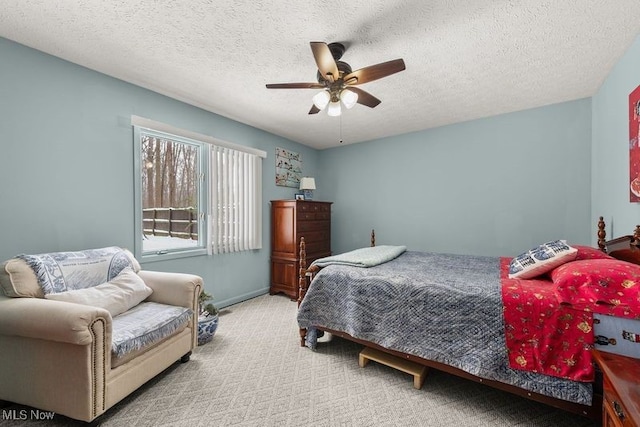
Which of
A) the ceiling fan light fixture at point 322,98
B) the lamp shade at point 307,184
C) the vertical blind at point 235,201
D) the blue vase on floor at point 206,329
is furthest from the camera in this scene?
the lamp shade at point 307,184

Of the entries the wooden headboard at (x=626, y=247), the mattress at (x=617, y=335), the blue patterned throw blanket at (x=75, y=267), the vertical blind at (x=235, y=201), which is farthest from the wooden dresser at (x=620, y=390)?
the vertical blind at (x=235, y=201)

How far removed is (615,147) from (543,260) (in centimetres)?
145

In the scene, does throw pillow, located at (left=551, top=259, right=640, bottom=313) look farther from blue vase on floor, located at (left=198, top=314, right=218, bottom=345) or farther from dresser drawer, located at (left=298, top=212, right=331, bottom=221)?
dresser drawer, located at (left=298, top=212, right=331, bottom=221)

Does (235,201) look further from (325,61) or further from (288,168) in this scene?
(325,61)

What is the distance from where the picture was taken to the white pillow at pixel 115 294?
1765mm

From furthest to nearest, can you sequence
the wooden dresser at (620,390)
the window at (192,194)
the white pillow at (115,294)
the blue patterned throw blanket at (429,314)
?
the window at (192,194) < the white pillow at (115,294) < the blue patterned throw blanket at (429,314) < the wooden dresser at (620,390)

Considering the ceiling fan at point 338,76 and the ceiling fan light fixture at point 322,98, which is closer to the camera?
the ceiling fan at point 338,76

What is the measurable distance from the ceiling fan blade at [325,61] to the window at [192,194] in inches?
75.4

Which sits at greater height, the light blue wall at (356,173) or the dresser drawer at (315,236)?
the light blue wall at (356,173)

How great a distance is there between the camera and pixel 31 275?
5.74 feet

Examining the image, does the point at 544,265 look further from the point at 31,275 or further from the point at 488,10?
the point at 31,275

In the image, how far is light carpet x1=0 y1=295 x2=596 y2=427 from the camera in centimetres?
164

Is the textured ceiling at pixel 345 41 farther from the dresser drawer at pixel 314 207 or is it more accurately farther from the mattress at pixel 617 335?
the mattress at pixel 617 335

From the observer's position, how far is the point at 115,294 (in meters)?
1.97
